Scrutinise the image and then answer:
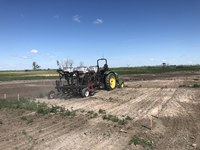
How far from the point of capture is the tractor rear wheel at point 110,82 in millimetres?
17734

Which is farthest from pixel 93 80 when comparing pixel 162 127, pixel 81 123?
pixel 162 127

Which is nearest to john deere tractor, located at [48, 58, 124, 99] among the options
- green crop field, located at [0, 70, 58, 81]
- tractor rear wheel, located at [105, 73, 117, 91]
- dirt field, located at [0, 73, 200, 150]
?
tractor rear wheel, located at [105, 73, 117, 91]

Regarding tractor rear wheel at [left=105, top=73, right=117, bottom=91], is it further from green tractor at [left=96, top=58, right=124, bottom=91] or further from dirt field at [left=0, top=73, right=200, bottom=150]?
dirt field at [left=0, top=73, right=200, bottom=150]

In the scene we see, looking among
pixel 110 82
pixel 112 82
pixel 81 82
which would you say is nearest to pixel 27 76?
pixel 112 82

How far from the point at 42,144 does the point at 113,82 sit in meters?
12.2

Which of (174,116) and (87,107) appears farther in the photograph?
(87,107)

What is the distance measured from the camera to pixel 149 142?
6.91 metres

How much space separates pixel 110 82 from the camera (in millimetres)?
18281

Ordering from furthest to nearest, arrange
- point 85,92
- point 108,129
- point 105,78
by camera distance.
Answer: point 105,78 → point 85,92 → point 108,129

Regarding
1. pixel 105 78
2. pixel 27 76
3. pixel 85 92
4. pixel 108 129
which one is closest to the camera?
pixel 108 129

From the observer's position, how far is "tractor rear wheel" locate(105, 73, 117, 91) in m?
17.7

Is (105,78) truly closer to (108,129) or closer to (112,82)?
(112,82)

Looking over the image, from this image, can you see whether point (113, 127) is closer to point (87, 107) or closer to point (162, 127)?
point (162, 127)

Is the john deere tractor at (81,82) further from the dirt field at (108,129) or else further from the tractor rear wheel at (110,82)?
the dirt field at (108,129)
